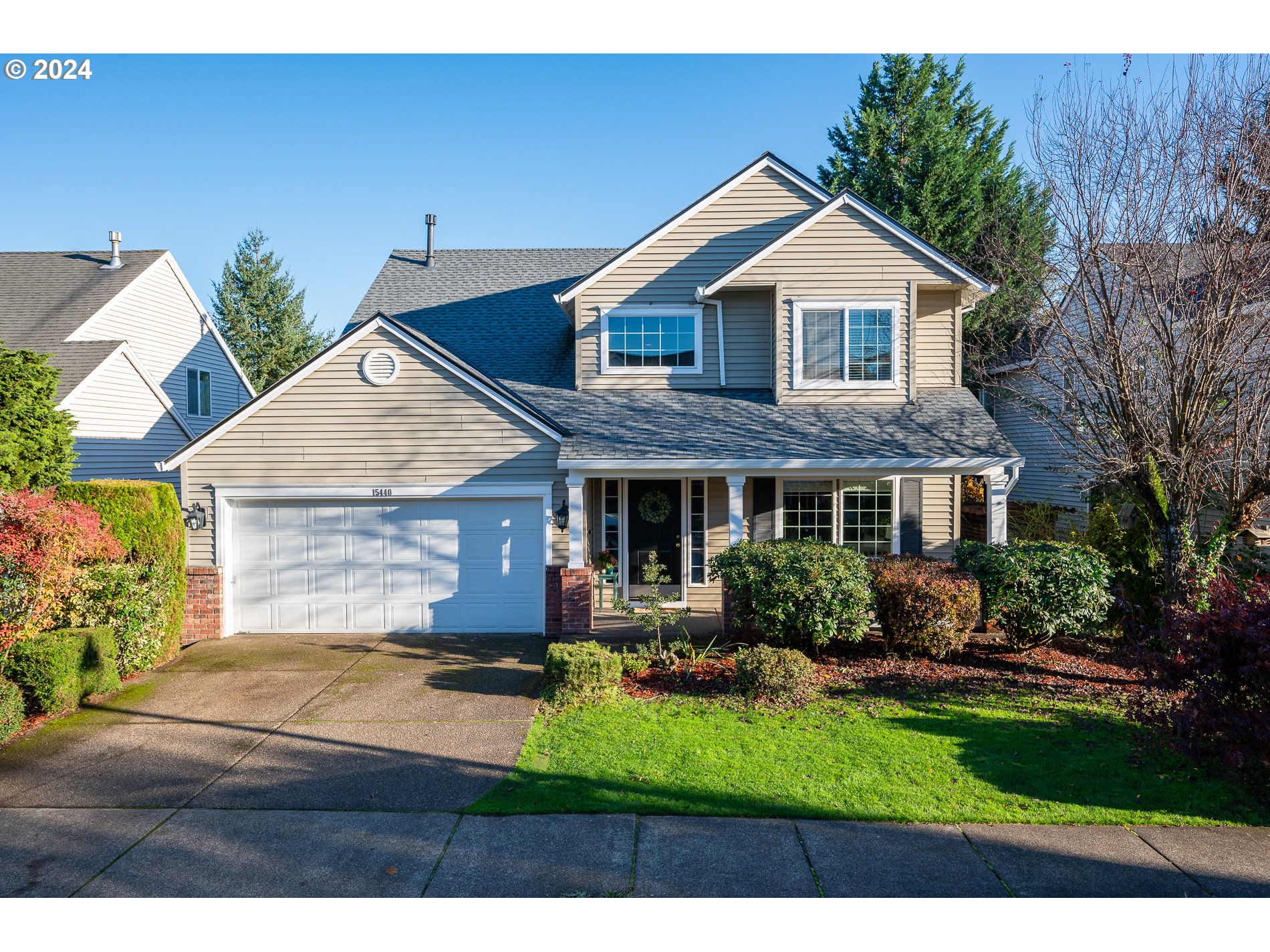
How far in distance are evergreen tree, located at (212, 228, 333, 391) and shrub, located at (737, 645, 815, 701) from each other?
112 ft

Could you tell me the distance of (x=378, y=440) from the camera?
11.5 m

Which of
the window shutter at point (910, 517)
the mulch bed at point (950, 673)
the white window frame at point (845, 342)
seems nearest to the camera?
the mulch bed at point (950, 673)

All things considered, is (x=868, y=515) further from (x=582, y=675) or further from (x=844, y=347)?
(x=582, y=675)

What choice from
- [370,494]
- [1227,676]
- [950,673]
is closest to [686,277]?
[370,494]

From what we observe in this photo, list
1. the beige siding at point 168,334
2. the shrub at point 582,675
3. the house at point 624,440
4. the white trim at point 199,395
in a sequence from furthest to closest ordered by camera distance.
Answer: the white trim at point 199,395 < the beige siding at point 168,334 < the house at point 624,440 < the shrub at point 582,675

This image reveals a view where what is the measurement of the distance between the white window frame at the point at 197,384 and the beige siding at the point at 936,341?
752 inches

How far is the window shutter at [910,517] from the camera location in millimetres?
12672

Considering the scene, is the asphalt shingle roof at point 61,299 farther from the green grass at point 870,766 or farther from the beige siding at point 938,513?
the beige siding at point 938,513

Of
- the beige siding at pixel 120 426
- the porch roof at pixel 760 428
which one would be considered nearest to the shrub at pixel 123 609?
the porch roof at pixel 760 428

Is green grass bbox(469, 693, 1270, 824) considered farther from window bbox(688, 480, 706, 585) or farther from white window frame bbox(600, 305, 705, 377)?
white window frame bbox(600, 305, 705, 377)

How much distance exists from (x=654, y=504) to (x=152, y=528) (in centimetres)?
742

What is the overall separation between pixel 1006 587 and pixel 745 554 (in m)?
3.26

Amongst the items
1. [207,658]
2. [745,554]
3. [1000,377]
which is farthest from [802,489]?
[1000,377]

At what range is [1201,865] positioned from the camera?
16.5ft
